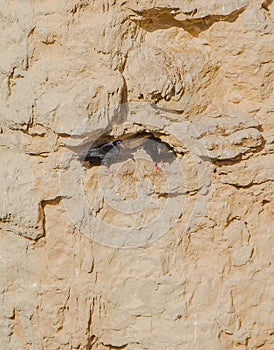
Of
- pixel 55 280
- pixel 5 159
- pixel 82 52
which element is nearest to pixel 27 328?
pixel 55 280

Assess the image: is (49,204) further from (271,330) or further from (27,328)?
(271,330)

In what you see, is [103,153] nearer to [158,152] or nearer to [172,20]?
[158,152]

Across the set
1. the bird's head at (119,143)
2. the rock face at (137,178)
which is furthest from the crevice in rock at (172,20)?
the bird's head at (119,143)

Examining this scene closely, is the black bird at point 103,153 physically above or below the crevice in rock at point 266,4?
below

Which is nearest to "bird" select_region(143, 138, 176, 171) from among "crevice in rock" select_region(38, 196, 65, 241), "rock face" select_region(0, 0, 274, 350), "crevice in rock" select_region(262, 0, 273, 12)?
"rock face" select_region(0, 0, 274, 350)

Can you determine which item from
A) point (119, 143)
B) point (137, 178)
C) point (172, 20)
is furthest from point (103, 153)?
point (172, 20)

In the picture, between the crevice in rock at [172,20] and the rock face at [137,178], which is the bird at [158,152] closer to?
the rock face at [137,178]
